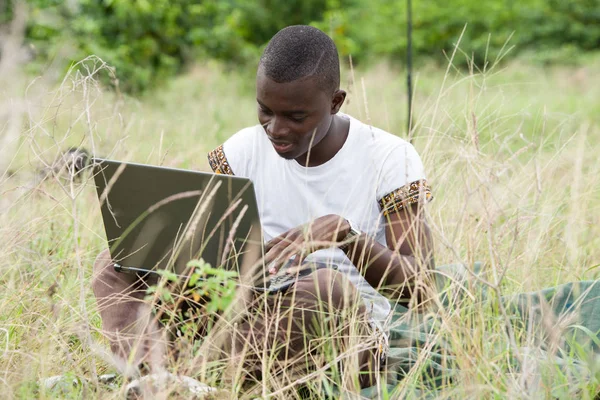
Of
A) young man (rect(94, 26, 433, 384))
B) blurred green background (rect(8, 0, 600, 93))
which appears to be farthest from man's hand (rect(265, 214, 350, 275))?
blurred green background (rect(8, 0, 600, 93))

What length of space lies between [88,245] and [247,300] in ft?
4.08

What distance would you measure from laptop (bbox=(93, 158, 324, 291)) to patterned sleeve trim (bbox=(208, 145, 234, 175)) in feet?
1.71

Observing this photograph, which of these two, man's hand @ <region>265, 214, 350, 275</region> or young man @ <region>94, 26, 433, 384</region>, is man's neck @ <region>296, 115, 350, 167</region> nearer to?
young man @ <region>94, 26, 433, 384</region>

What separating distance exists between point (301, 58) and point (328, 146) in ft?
1.09

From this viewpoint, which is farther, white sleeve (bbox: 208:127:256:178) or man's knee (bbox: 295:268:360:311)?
white sleeve (bbox: 208:127:256:178)

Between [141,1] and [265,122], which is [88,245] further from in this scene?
[141,1]

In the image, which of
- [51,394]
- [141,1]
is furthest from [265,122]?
[141,1]

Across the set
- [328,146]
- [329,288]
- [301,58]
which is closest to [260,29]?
[328,146]

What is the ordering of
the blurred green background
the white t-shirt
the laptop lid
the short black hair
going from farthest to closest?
the blurred green background → the white t-shirt → the short black hair → the laptop lid

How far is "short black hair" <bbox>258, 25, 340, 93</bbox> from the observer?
2.23 metres

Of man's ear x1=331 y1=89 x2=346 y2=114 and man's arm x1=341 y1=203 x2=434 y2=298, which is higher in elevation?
man's ear x1=331 y1=89 x2=346 y2=114

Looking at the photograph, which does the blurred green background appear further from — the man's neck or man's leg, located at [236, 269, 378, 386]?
man's leg, located at [236, 269, 378, 386]

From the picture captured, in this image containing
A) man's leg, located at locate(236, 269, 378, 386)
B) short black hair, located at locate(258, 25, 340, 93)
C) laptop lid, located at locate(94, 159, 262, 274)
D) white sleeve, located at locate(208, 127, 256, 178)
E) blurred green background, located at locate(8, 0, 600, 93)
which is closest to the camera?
laptop lid, located at locate(94, 159, 262, 274)

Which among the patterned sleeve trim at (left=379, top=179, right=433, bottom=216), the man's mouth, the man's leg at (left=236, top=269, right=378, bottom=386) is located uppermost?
the man's mouth
